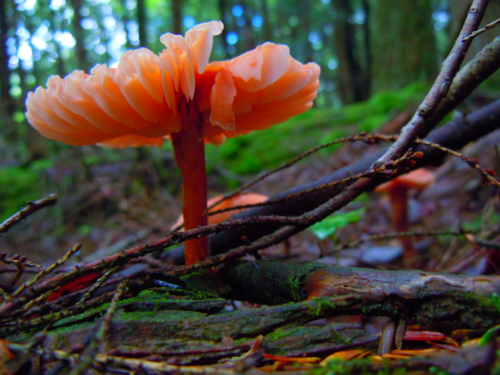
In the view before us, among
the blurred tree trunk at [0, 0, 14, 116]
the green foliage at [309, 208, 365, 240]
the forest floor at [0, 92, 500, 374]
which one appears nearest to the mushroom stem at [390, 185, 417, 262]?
the forest floor at [0, 92, 500, 374]

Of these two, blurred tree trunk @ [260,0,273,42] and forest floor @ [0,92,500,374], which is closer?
forest floor @ [0,92,500,374]

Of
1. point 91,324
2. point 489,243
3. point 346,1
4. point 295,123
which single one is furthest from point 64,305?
point 346,1

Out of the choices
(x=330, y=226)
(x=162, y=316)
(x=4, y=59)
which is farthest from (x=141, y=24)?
(x=162, y=316)

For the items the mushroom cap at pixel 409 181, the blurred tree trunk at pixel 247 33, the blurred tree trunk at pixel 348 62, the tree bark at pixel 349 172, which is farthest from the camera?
the blurred tree trunk at pixel 247 33

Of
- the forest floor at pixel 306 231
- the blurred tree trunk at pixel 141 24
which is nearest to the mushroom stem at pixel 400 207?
the forest floor at pixel 306 231

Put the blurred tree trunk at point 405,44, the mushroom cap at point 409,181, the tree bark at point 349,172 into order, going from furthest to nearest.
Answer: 1. the blurred tree trunk at point 405,44
2. the mushroom cap at point 409,181
3. the tree bark at point 349,172

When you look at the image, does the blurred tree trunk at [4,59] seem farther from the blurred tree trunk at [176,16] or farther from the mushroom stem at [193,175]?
Answer: the mushroom stem at [193,175]

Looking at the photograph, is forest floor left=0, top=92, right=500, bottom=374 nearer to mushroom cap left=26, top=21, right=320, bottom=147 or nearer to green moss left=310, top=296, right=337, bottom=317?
mushroom cap left=26, top=21, right=320, bottom=147
